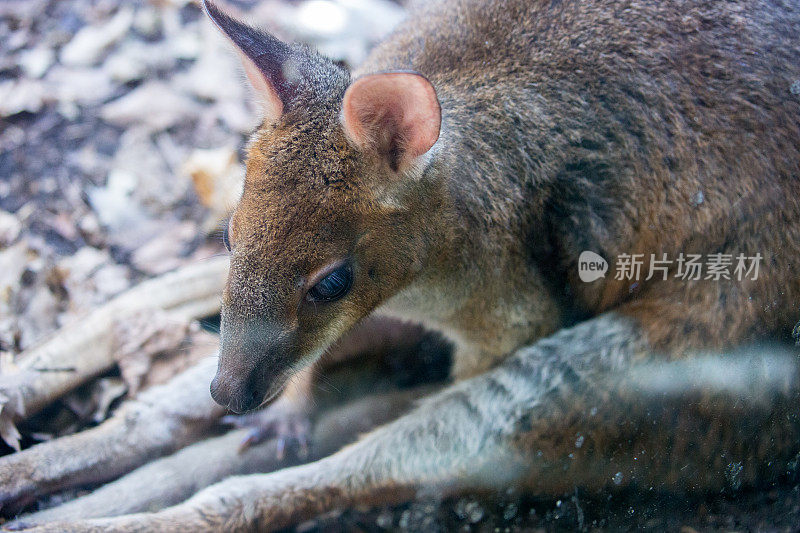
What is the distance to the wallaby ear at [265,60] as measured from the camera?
2.55 metres

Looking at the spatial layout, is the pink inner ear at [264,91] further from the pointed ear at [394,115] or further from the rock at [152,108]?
the rock at [152,108]

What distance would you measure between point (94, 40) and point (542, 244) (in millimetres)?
4619

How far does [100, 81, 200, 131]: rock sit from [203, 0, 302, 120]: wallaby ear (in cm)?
315

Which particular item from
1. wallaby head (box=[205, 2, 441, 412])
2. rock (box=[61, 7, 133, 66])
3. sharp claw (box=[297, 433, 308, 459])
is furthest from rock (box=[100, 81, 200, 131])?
wallaby head (box=[205, 2, 441, 412])

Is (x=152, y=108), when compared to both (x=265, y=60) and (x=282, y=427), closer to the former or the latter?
(x=282, y=427)

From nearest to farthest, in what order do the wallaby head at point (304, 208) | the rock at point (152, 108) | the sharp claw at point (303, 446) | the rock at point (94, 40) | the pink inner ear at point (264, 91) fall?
the wallaby head at point (304, 208), the pink inner ear at point (264, 91), the sharp claw at point (303, 446), the rock at point (152, 108), the rock at point (94, 40)

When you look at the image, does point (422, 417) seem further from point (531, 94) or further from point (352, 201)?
point (531, 94)

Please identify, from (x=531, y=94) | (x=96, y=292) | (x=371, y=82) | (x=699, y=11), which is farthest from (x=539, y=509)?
(x=96, y=292)

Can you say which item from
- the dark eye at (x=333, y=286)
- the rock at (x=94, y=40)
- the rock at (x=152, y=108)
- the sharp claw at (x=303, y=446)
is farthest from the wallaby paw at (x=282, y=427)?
the rock at (x=94, y=40)

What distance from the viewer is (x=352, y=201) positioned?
2533 millimetres

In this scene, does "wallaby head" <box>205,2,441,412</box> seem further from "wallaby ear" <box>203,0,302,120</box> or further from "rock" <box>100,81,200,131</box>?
"rock" <box>100,81,200,131</box>

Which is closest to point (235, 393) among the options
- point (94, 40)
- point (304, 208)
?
point (304, 208)

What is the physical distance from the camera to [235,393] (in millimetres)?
2553

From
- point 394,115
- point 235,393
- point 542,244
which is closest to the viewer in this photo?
point 394,115
